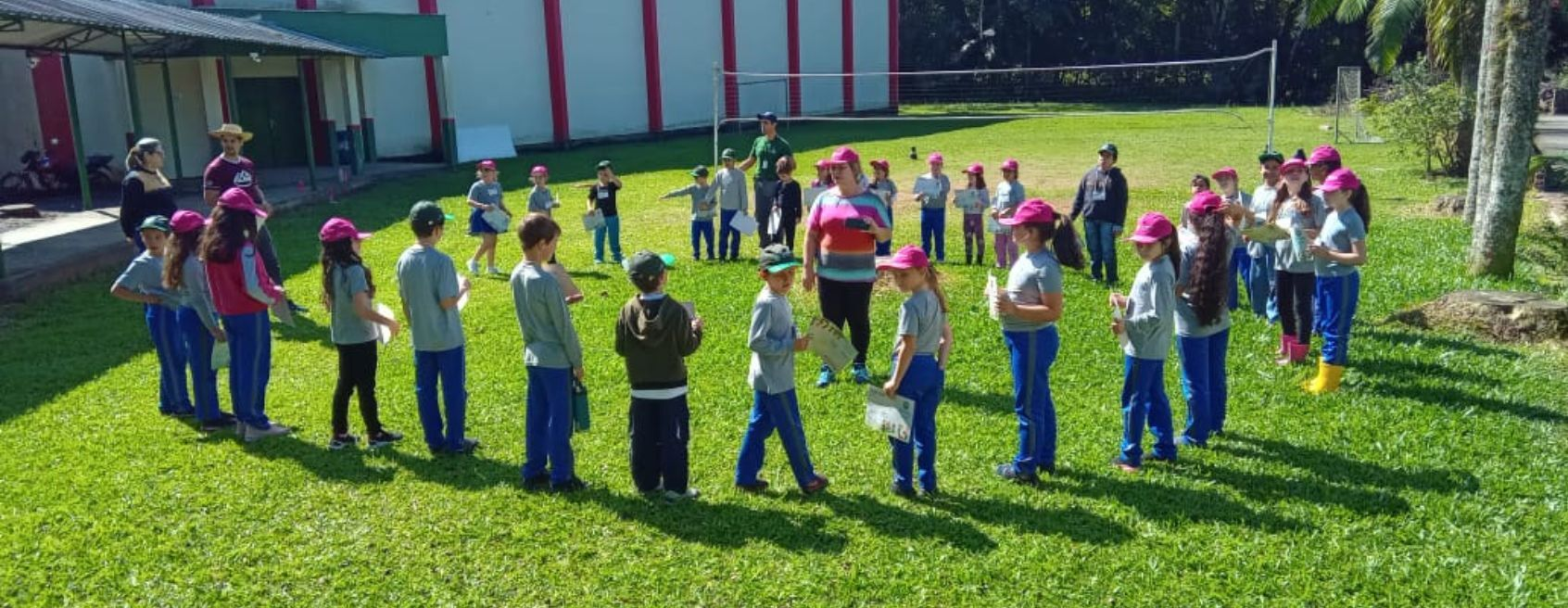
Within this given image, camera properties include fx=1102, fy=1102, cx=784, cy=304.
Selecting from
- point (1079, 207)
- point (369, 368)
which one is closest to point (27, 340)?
point (369, 368)

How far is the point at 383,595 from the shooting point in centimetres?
523

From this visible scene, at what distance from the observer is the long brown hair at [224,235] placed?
698 centimetres

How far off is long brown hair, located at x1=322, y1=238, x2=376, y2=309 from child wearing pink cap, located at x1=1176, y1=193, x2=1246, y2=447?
16.4 feet

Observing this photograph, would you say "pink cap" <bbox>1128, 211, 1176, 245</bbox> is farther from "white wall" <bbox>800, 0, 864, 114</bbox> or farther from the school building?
"white wall" <bbox>800, 0, 864, 114</bbox>

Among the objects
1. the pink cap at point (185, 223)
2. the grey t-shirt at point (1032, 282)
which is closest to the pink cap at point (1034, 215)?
the grey t-shirt at point (1032, 282)

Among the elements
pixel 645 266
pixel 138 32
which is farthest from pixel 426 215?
pixel 138 32

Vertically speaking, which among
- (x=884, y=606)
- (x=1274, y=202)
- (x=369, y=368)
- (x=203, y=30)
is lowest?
(x=884, y=606)

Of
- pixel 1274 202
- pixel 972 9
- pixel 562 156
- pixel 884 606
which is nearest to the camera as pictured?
pixel 884 606

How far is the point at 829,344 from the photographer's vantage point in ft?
19.4

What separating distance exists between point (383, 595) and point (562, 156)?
1020 inches

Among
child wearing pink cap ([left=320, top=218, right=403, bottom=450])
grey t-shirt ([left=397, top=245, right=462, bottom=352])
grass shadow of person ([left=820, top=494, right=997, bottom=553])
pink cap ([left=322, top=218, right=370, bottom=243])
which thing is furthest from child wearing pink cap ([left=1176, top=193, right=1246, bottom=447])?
pink cap ([left=322, top=218, right=370, bottom=243])

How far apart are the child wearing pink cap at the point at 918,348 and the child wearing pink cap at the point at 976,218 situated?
24.1 ft

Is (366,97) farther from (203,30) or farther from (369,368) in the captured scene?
(369,368)

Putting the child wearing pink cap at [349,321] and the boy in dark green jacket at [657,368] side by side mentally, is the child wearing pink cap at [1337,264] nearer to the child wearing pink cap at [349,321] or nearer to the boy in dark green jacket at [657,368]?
the boy in dark green jacket at [657,368]
